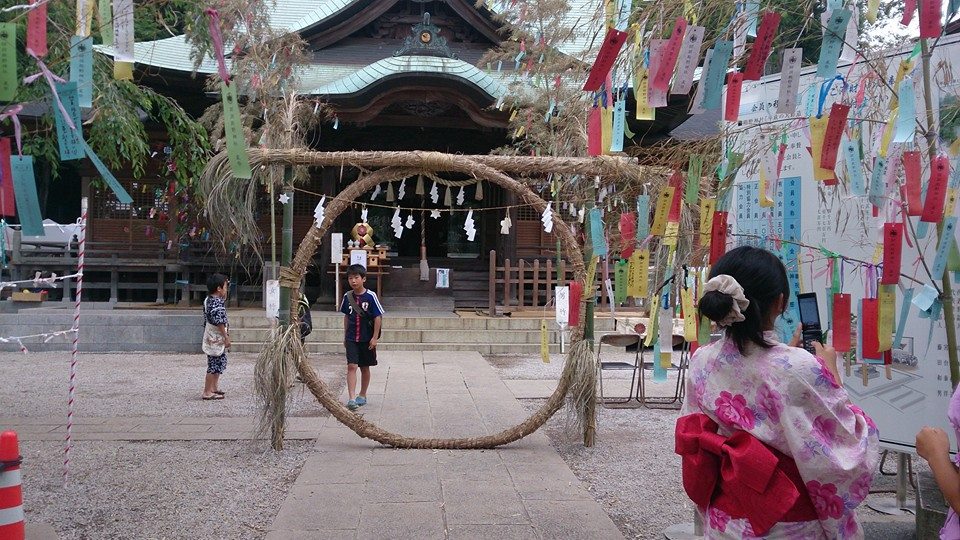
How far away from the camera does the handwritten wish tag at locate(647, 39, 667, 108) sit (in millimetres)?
3404

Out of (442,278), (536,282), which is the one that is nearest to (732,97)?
(536,282)

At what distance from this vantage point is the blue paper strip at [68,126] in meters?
3.27

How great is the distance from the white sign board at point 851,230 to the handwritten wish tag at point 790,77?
196mm

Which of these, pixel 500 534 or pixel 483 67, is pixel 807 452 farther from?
pixel 483 67

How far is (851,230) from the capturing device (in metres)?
3.82

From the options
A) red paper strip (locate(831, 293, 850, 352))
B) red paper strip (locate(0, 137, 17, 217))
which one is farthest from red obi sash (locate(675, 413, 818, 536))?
red paper strip (locate(0, 137, 17, 217))

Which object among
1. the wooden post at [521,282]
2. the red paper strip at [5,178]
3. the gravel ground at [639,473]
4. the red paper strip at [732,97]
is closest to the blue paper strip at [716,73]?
the red paper strip at [732,97]

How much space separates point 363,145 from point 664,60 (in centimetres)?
1282

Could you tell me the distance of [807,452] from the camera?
1805 mm

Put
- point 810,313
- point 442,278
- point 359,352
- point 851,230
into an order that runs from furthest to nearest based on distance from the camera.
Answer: point 442,278
point 359,352
point 851,230
point 810,313

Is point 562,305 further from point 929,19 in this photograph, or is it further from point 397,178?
point 929,19

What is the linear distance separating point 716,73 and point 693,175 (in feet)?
2.54

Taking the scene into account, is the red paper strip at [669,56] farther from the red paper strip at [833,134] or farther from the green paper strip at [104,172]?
the green paper strip at [104,172]

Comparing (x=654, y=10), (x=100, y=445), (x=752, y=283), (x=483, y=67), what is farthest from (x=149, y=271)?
(x=752, y=283)
